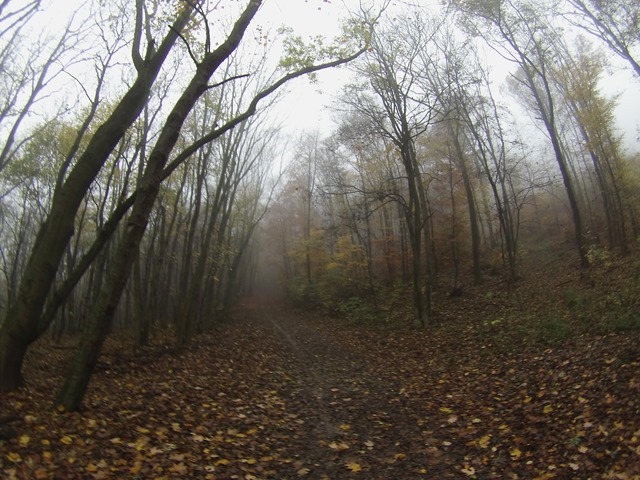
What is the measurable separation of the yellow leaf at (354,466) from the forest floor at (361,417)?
0.08 feet

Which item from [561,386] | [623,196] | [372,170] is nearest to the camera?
[561,386]

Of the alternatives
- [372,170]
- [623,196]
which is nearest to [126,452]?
[372,170]

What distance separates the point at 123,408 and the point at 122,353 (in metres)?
6.86

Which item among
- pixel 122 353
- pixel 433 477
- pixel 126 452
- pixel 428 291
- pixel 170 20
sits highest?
pixel 170 20

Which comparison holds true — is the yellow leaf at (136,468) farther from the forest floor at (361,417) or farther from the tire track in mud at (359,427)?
the tire track in mud at (359,427)

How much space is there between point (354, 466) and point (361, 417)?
1.72 meters

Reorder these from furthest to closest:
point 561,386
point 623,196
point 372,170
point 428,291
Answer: point 372,170 → point 623,196 → point 428,291 → point 561,386

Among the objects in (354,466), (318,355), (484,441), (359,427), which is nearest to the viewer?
(354,466)

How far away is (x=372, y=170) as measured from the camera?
23125mm

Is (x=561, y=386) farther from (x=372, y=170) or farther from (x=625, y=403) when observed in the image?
(x=372, y=170)

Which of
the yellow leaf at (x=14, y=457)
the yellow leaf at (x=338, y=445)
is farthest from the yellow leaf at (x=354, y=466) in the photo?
the yellow leaf at (x=14, y=457)

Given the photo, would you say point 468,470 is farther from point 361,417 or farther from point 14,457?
point 14,457

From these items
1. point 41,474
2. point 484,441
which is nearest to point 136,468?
point 41,474

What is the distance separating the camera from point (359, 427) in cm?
598
